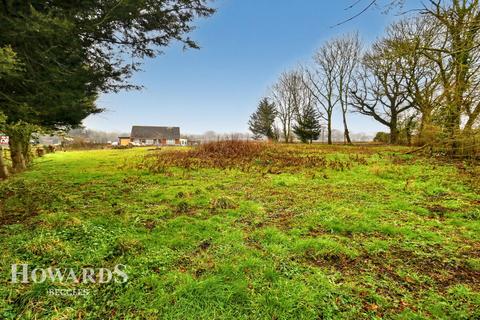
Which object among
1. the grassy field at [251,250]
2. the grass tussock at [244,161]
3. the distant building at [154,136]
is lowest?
the grassy field at [251,250]

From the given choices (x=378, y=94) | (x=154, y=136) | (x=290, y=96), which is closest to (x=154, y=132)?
(x=154, y=136)

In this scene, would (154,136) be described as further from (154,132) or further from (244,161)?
(244,161)

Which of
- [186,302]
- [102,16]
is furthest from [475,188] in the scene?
[102,16]

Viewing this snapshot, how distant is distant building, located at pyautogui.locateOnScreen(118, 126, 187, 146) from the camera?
55.8 m

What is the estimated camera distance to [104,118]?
937 cm

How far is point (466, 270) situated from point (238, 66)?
110 feet

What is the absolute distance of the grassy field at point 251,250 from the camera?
2.39m

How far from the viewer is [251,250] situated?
340cm

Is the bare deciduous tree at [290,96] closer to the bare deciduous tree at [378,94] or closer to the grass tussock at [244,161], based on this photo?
the bare deciduous tree at [378,94]

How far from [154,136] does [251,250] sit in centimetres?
5782

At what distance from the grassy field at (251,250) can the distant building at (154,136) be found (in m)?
52.2

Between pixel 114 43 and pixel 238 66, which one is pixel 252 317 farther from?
pixel 238 66

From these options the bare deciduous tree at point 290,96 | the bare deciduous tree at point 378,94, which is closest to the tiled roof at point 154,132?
the bare deciduous tree at point 290,96

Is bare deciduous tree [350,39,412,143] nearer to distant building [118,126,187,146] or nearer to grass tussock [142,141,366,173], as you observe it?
grass tussock [142,141,366,173]
